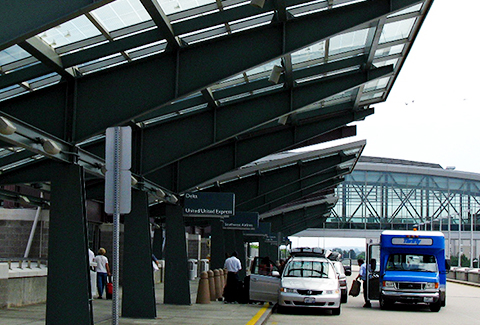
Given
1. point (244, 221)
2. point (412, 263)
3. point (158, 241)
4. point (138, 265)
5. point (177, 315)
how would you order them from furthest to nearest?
1. point (158, 241)
2. point (244, 221)
3. point (412, 263)
4. point (177, 315)
5. point (138, 265)

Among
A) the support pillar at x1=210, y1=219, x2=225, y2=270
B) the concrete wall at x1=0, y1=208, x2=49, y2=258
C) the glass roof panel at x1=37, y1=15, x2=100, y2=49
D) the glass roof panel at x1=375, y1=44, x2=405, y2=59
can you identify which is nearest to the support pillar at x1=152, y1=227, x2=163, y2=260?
the support pillar at x1=210, y1=219, x2=225, y2=270

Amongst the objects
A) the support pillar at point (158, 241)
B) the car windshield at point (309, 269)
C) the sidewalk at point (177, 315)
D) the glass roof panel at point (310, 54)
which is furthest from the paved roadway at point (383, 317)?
the support pillar at point (158, 241)

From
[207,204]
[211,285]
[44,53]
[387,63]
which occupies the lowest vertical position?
[211,285]

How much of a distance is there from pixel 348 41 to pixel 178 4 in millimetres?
5744

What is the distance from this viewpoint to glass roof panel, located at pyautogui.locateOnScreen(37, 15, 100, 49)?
11.8 m

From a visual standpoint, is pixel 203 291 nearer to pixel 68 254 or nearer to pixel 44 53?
pixel 68 254

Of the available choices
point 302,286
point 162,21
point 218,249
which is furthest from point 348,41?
point 218,249

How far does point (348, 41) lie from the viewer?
17000 mm

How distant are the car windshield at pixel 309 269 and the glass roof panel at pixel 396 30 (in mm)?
8318

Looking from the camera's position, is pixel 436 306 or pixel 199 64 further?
pixel 436 306

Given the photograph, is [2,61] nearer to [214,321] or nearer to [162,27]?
[162,27]

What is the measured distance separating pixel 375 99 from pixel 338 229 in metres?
81.8

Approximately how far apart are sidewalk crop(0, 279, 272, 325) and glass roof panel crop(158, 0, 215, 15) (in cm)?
704

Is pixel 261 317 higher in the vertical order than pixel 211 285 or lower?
lower
